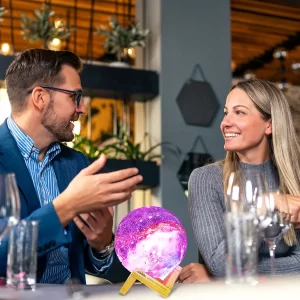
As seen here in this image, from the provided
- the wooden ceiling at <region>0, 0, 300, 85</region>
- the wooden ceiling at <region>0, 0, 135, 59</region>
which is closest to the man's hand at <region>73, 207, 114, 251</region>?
the wooden ceiling at <region>0, 0, 300, 85</region>

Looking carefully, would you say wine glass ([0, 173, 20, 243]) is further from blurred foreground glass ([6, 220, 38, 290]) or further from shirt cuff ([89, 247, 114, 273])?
shirt cuff ([89, 247, 114, 273])

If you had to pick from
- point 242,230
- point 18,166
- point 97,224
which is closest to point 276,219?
point 242,230

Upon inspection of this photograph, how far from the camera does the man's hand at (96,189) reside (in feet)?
4.63

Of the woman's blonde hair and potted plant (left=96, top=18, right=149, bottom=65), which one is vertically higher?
potted plant (left=96, top=18, right=149, bottom=65)

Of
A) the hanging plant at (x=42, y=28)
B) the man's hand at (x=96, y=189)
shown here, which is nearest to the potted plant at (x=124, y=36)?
the hanging plant at (x=42, y=28)

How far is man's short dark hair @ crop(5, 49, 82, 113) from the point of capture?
2.15 meters

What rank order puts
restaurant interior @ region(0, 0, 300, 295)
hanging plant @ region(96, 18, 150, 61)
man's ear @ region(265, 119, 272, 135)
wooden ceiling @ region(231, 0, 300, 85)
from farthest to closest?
wooden ceiling @ region(231, 0, 300, 85), hanging plant @ region(96, 18, 150, 61), restaurant interior @ region(0, 0, 300, 295), man's ear @ region(265, 119, 272, 135)

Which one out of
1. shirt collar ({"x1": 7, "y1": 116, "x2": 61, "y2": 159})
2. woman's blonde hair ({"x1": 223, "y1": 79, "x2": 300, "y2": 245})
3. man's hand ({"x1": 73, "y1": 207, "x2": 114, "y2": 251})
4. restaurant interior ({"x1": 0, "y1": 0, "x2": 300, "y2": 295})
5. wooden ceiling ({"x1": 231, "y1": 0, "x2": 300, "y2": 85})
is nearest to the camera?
man's hand ({"x1": 73, "y1": 207, "x2": 114, "y2": 251})

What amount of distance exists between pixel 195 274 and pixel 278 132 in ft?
2.40

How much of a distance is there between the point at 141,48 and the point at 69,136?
10.4ft

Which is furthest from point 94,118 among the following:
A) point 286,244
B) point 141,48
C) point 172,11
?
point 286,244

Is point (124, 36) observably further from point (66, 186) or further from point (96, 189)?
point (96, 189)

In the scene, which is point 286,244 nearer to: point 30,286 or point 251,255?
point 251,255

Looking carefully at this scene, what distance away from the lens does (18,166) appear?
1899 mm
